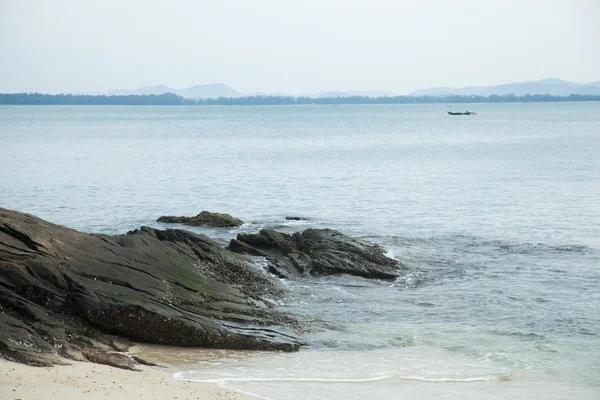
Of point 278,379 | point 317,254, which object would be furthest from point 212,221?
point 278,379

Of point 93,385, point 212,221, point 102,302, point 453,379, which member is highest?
point 102,302

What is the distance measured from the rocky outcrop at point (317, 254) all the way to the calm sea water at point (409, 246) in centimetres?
74

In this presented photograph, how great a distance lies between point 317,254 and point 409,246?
5774 mm

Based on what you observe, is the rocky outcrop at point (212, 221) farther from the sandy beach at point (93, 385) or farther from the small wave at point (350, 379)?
the sandy beach at point (93, 385)

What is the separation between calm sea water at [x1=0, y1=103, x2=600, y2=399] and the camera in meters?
14.4

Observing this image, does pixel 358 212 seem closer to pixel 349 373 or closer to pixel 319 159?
pixel 349 373

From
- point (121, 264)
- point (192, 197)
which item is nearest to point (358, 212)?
point (192, 197)

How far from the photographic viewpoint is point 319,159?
73000 millimetres

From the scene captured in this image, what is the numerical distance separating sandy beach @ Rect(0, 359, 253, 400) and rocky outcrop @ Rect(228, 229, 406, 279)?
28.8 ft

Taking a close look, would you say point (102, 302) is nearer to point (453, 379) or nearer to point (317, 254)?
point (453, 379)

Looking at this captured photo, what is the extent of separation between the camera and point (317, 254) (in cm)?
2300

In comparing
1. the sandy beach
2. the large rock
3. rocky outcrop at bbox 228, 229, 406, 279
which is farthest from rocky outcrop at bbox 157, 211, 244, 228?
the sandy beach

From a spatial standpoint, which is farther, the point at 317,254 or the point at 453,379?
the point at 317,254

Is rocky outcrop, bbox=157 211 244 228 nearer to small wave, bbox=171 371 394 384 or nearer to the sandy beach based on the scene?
small wave, bbox=171 371 394 384
